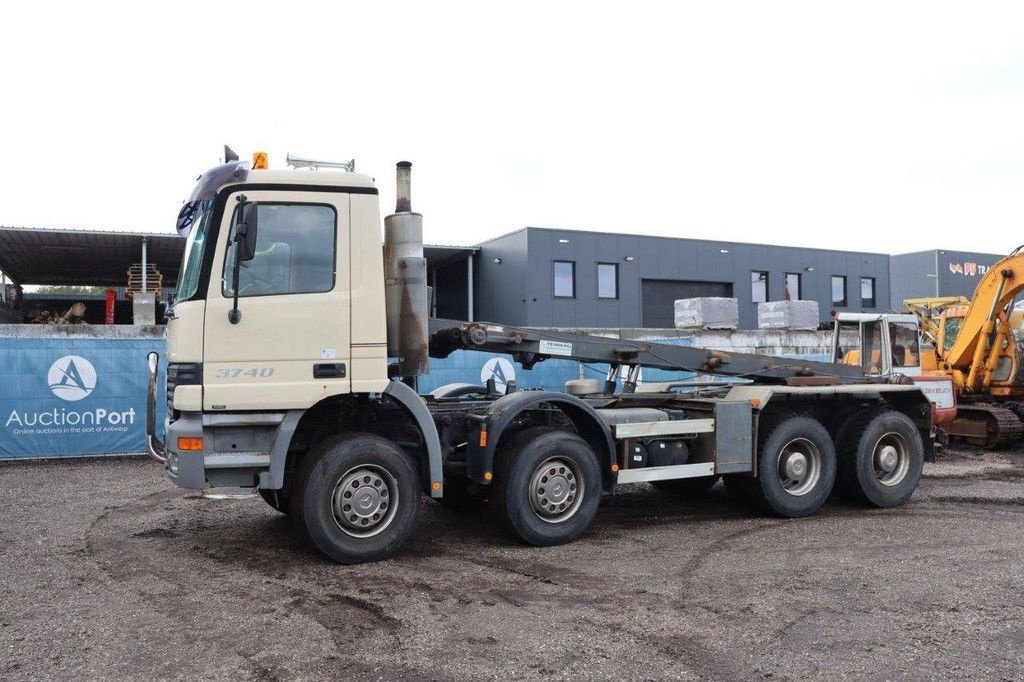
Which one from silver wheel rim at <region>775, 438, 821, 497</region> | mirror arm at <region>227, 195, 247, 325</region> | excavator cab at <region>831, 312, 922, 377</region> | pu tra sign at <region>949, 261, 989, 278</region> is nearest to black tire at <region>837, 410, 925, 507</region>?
silver wheel rim at <region>775, 438, 821, 497</region>

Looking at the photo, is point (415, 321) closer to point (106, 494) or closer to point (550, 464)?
point (550, 464)

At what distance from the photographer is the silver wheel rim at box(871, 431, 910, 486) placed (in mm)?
9227

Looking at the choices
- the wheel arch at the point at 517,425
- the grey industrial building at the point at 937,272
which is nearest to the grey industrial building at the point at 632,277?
the grey industrial building at the point at 937,272

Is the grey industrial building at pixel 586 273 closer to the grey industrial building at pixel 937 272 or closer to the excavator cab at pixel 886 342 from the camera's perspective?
the grey industrial building at pixel 937 272

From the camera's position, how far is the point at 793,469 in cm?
864

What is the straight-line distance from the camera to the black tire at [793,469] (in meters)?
8.47

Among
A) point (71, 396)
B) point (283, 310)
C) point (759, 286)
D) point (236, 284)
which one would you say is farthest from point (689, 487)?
point (759, 286)

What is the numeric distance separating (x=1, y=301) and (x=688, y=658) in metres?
33.4

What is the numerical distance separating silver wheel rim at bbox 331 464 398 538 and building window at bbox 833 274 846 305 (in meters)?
35.8

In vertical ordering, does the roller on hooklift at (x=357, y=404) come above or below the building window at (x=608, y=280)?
below

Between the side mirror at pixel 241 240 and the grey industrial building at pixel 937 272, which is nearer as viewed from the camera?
the side mirror at pixel 241 240

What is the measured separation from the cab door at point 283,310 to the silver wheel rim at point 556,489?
1.92 metres

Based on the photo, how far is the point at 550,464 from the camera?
23.9 feet

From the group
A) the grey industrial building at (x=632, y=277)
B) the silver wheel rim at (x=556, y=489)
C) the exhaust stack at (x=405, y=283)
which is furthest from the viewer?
the grey industrial building at (x=632, y=277)
